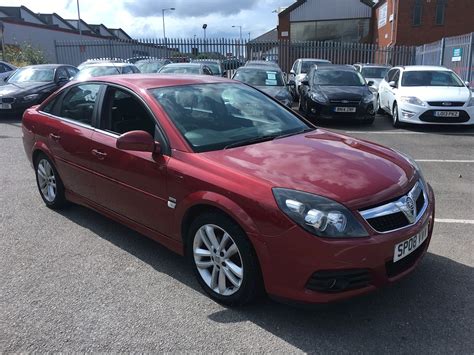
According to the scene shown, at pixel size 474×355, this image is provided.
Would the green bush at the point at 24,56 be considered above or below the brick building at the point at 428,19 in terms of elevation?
below

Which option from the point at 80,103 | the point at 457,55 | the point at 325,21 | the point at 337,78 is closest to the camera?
the point at 80,103

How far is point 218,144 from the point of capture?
3.56 metres

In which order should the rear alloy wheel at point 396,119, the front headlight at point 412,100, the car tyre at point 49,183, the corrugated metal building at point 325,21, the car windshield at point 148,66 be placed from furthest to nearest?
the corrugated metal building at point 325,21 → the car windshield at point 148,66 → the rear alloy wheel at point 396,119 → the front headlight at point 412,100 → the car tyre at point 49,183

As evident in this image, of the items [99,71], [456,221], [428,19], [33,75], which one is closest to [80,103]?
[456,221]

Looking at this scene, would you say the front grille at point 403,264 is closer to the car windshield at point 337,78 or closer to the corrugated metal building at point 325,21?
the car windshield at point 337,78

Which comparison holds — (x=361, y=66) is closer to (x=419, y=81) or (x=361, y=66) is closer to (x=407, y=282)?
(x=419, y=81)

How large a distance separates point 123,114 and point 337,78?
9419 millimetres

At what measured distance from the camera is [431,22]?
3241 cm

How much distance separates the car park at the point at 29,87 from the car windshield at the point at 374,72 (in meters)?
10.6

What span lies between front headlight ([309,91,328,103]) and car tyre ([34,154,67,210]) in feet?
25.1

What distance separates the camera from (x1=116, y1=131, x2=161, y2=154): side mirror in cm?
344

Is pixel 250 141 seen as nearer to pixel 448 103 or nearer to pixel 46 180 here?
pixel 46 180

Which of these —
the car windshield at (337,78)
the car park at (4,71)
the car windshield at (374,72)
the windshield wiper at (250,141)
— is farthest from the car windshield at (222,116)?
the car park at (4,71)

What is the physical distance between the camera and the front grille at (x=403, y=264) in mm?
2926
